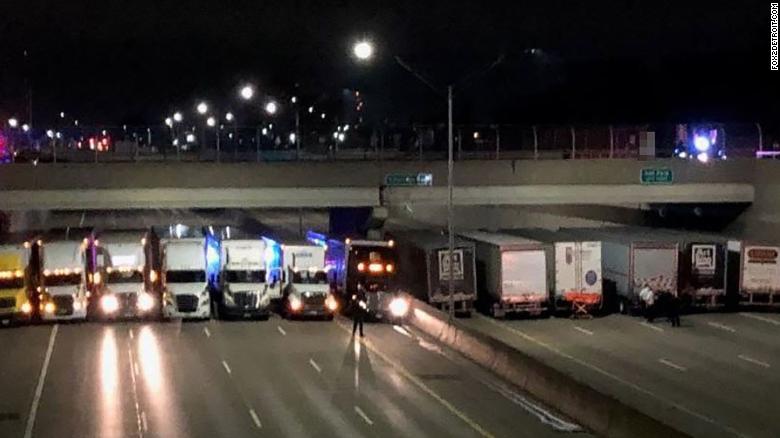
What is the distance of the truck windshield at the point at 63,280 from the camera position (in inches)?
1976

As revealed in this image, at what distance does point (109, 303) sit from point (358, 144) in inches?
937

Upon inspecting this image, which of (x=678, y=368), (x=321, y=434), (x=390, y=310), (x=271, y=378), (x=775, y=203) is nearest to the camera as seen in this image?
(x=321, y=434)

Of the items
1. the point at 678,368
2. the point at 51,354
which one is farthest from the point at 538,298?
the point at 51,354

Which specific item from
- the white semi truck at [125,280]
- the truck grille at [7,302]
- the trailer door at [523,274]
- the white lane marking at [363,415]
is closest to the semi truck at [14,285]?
the truck grille at [7,302]

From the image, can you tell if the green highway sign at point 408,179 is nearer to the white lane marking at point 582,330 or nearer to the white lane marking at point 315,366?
the white lane marking at point 582,330

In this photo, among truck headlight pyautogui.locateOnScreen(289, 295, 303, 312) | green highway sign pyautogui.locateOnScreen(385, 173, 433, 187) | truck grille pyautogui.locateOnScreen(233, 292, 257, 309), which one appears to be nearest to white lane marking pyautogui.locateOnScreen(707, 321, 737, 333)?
truck headlight pyautogui.locateOnScreen(289, 295, 303, 312)

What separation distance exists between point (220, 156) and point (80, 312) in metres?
18.2

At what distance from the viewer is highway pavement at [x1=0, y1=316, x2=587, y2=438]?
92.6 ft

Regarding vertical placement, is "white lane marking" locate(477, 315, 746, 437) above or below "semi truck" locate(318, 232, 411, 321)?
below

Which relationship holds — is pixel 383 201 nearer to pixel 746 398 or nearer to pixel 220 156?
pixel 220 156

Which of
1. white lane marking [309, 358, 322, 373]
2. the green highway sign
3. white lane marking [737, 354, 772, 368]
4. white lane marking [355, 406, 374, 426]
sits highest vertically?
the green highway sign

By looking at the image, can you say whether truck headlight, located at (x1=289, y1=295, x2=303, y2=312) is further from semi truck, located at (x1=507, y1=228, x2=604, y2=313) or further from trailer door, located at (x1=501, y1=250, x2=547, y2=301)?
semi truck, located at (x1=507, y1=228, x2=604, y2=313)

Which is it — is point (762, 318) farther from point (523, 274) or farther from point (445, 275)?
point (445, 275)

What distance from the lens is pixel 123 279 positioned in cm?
5125
